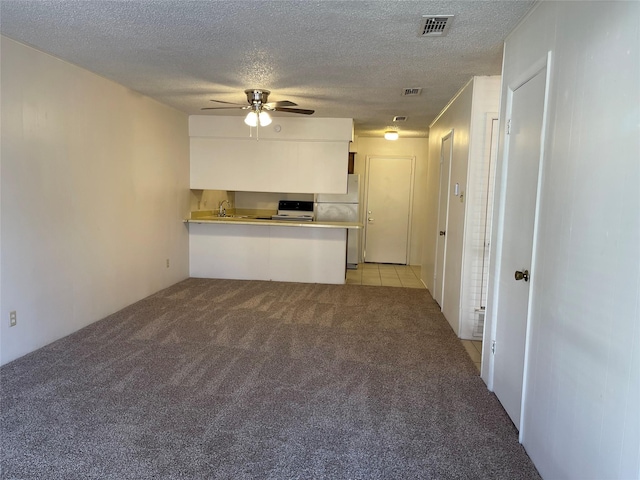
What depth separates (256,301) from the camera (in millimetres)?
5117

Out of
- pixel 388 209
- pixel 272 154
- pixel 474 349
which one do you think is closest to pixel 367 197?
pixel 388 209

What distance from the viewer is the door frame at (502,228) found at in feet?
6.95

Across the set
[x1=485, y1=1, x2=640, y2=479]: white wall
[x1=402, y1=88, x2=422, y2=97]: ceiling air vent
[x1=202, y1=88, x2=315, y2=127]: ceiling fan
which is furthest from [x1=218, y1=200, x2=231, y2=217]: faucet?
[x1=485, y1=1, x2=640, y2=479]: white wall

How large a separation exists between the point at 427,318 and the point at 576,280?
2975 millimetres

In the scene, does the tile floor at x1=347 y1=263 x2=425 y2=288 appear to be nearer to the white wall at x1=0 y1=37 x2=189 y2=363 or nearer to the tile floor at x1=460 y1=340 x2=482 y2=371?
the tile floor at x1=460 y1=340 x2=482 y2=371

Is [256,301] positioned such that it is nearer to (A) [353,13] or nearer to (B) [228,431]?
(B) [228,431]

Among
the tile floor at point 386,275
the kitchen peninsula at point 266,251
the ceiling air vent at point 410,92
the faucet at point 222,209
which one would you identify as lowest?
the tile floor at point 386,275

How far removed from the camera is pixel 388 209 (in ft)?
26.7

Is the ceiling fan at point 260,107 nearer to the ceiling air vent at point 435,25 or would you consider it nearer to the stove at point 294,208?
the ceiling air vent at point 435,25

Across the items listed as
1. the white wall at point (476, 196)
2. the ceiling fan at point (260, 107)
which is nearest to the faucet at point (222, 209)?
the ceiling fan at point (260, 107)

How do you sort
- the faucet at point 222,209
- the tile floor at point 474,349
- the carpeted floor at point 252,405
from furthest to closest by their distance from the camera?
the faucet at point 222,209, the tile floor at point 474,349, the carpeted floor at point 252,405

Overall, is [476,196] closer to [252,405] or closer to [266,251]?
[252,405]

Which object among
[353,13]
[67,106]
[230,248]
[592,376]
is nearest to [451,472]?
[592,376]

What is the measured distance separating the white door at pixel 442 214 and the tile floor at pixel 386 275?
101 cm
